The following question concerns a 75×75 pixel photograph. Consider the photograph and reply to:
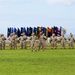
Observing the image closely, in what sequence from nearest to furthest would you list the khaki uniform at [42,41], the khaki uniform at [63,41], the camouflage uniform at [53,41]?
the khaki uniform at [42,41] → the camouflage uniform at [53,41] → the khaki uniform at [63,41]

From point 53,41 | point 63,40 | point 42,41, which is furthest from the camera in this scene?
point 63,40

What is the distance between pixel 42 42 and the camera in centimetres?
3478

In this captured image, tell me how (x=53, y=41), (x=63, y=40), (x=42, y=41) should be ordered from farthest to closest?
1. (x=63, y=40)
2. (x=53, y=41)
3. (x=42, y=41)

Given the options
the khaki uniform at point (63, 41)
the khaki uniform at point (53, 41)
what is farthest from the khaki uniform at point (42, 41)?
the khaki uniform at point (63, 41)

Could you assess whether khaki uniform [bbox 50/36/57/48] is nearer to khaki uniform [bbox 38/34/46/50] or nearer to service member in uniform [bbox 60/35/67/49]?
service member in uniform [bbox 60/35/67/49]

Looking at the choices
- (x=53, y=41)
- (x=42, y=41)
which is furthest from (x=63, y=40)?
(x=42, y=41)

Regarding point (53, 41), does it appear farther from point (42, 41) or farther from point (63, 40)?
point (42, 41)

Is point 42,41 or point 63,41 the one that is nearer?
point 42,41

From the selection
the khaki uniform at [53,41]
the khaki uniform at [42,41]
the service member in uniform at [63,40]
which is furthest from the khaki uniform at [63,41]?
the khaki uniform at [42,41]

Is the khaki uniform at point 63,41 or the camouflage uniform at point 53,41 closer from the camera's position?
the camouflage uniform at point 53,41

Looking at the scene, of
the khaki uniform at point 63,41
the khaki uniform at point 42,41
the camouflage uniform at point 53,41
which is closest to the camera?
the khaki uniform at point 42,41

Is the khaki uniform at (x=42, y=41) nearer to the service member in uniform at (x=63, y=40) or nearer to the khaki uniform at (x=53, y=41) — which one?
the khaki uniform at (x=53, y=41)

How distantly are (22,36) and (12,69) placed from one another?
69.4 ft

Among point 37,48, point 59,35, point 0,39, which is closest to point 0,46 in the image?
point 0,39
